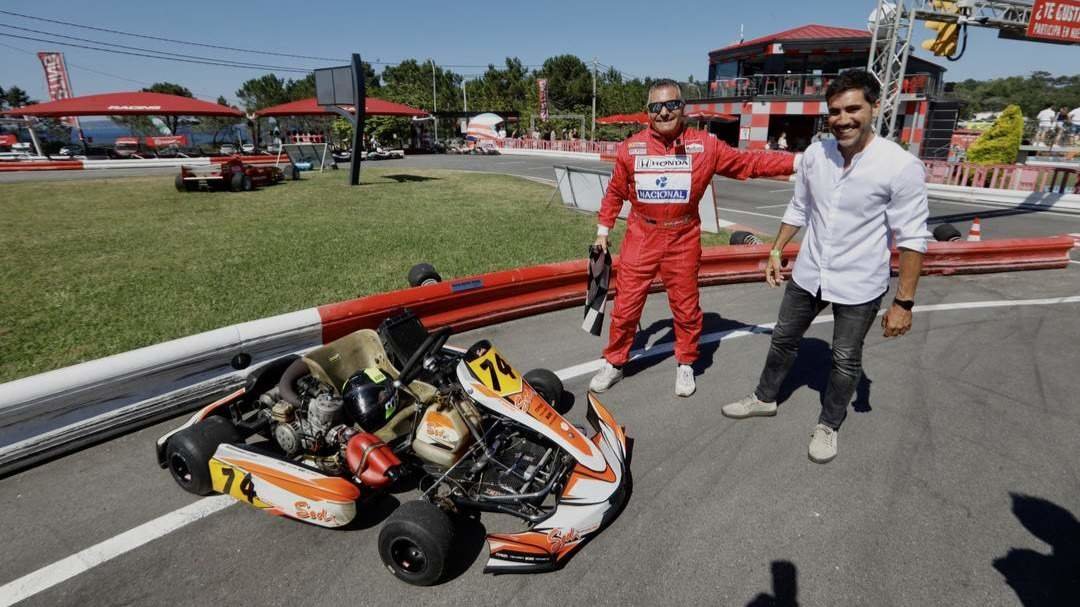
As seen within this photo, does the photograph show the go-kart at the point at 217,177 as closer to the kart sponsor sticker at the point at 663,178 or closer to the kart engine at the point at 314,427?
the kart engine at the point at 314,427

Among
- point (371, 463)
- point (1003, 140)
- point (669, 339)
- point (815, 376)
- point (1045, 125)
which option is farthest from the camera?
point (1045, 125)

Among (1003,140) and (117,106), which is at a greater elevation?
(117,106)

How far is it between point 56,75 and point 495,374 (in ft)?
170

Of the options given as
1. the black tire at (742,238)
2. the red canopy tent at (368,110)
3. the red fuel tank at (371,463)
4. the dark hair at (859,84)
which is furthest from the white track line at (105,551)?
the red canopy tent at (368,110)

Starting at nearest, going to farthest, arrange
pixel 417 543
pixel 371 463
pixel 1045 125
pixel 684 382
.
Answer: pixel 417 543, pixel 371 463, pixel 684 382, pixel 1045 125

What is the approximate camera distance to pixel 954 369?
4445mm

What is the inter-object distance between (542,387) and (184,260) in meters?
6.28

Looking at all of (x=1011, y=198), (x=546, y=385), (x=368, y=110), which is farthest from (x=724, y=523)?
(x=368, y=110)

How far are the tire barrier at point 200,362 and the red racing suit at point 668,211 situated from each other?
1621 millimetres

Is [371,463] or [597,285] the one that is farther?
[597,285]

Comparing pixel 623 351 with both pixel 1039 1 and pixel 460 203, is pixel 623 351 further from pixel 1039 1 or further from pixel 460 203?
pixel 1039 1

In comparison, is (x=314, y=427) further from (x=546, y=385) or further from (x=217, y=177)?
(x=217, y=177)

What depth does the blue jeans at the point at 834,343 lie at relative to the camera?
3.06 metres

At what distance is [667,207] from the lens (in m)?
3.77
